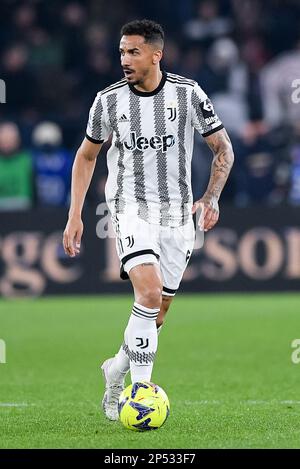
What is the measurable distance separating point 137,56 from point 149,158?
584 millimetres

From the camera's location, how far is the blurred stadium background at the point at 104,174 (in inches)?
499

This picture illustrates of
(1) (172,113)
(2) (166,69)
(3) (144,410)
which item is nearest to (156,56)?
(1) (172,113)

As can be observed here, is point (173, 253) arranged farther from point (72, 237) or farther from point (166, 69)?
point (166, 69)

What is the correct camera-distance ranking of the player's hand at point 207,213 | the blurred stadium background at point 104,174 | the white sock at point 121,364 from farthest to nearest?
1. the blurred stadium background at point 104,174
2. the white sock at point 121,364
3. the player's hand at point 207,213

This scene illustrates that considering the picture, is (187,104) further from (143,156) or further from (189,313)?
(189,313)

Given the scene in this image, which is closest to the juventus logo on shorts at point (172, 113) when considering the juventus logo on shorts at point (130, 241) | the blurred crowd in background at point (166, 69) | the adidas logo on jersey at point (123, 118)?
the adidas logo on jersey at point (123, 118)

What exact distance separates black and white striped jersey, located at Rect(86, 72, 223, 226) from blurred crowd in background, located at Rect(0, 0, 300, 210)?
8.17 m

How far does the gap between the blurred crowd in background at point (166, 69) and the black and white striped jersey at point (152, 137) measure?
8.17m

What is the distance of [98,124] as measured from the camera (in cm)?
703

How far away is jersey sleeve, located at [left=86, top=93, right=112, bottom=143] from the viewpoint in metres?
7.00

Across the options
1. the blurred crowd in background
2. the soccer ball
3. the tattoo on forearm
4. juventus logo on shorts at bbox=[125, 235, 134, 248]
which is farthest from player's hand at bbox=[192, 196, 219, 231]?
the blurred crowd in background

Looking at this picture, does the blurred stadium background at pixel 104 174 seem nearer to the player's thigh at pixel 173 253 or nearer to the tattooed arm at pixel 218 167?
the player's thigh at pixel 173 253

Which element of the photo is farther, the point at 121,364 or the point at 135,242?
the point at 121,364
